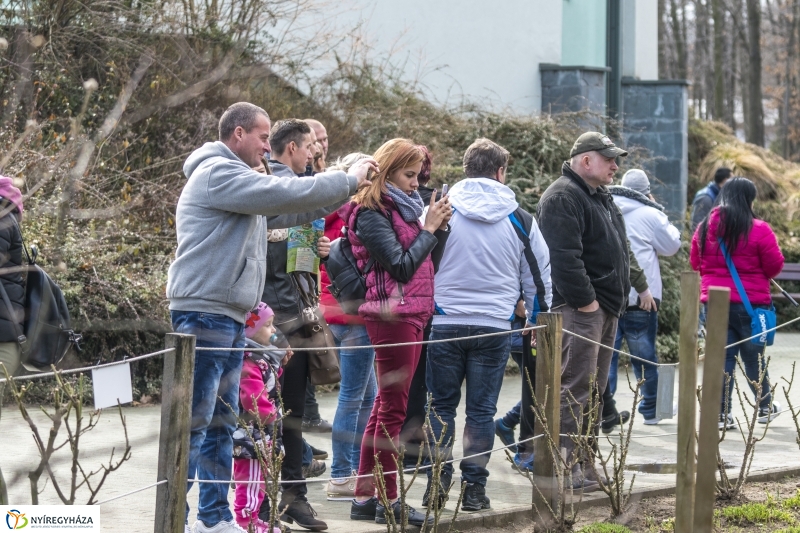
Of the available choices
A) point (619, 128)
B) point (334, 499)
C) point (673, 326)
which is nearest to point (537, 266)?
point (334, 499)

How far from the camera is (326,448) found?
25.2ft

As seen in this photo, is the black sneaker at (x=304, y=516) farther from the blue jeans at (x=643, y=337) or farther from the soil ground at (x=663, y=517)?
the blue jeans at (x=643, y=337)

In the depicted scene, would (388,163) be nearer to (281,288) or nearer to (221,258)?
(281,288)

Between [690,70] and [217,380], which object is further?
[690,70]

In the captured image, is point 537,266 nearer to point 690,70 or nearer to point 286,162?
point 286,162

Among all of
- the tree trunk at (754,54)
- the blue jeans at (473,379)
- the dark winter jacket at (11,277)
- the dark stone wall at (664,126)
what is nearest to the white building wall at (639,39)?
the dark stone wall at (664,126)

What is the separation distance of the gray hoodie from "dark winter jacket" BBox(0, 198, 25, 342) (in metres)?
0.71

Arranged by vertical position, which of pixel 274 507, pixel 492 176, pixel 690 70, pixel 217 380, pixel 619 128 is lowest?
pixel 274 507

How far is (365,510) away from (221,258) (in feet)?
5.10

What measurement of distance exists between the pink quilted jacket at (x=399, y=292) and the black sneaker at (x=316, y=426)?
260 cm

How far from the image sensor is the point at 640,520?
19.6ft

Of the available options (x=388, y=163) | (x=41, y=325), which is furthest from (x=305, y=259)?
(x=41, y=325)

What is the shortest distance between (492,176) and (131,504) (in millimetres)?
2516

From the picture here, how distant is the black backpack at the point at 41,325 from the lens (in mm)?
5059
